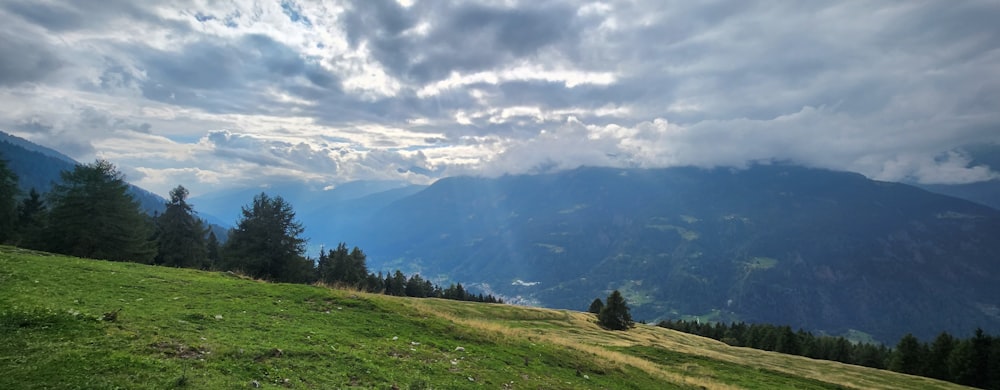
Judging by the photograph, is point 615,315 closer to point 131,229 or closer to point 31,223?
point 131,229

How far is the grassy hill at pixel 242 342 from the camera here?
11078mm

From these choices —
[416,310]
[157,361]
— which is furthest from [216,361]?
[416,310]

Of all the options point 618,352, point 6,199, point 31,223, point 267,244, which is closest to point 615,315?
point 618,352

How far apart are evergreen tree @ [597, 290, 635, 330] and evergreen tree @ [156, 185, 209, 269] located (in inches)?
2419

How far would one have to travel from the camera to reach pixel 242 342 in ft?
48.1

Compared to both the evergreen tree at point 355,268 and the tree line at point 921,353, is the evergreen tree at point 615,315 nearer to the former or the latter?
the evergreen tree at point 355,268

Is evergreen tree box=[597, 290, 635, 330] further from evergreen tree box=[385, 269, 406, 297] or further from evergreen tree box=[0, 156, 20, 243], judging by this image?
evergreen tree box=[0, 156, 20, 243]

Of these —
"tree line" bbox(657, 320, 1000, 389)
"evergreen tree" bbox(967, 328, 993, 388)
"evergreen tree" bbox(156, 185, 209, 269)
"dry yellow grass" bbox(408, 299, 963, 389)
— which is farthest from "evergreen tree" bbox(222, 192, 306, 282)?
"evergreen tree" bbox(967, 328, 993, 388)

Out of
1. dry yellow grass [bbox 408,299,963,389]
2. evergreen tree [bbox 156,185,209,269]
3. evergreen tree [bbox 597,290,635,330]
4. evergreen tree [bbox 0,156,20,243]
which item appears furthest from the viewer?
evergreen tree [bbox 156,185,209,269]

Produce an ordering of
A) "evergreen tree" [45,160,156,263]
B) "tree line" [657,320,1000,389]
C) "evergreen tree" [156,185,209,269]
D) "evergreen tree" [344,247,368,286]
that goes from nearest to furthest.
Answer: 1. "evergreen tree" [45,160,156,263]
2. "evergreen tree" [156,185,209,269]
3. "tree line" [657,320,1000,389]
4. "evergreen tree" [344,247,368,286]

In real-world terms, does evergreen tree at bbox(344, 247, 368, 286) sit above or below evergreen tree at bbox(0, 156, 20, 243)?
below

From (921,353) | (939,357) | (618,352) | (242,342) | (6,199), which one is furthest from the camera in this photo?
(921,353)

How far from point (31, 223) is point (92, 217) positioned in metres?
37.7

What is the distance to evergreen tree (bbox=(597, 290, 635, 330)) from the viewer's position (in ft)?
201
